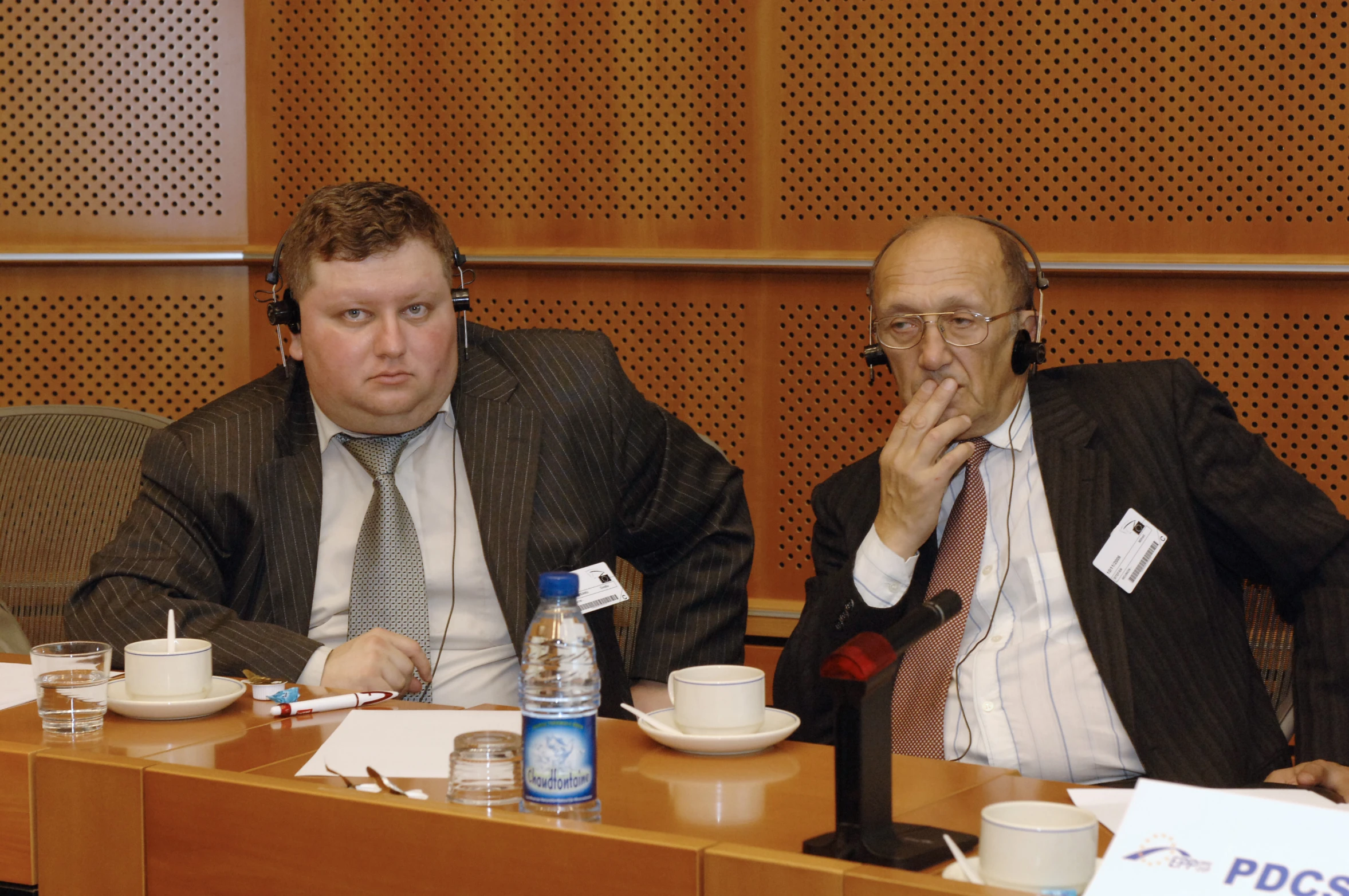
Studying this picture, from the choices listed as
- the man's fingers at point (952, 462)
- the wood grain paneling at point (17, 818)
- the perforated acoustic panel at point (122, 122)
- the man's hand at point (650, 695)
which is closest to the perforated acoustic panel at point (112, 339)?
the perforated acoustic panel at point (122, 122)

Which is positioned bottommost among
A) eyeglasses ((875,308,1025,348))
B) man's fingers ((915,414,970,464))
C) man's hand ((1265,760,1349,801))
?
man's hand ((1265,760,1349,801))

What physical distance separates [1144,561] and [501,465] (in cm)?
107

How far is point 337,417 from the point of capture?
2.43 m

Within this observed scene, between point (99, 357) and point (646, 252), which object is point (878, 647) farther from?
point (99, 357)

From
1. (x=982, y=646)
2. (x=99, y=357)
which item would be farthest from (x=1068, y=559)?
(x=99, y=357)

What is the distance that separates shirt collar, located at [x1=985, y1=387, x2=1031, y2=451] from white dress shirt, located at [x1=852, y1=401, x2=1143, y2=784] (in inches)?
1.6

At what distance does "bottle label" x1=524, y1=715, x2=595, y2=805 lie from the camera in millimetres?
1229

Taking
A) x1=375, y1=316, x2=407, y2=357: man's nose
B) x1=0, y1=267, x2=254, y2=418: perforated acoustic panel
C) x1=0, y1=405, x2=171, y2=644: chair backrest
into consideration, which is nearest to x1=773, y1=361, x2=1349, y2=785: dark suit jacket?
x1=375, y1=316, x2=407, y2=357: man's nose

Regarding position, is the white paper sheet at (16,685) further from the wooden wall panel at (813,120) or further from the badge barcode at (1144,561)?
the wooden wall panel at (813,120)

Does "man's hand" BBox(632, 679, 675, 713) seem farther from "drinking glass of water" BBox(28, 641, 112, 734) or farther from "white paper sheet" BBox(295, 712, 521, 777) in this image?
"drinking glass of water" BBox(28, 641, 112, 734)

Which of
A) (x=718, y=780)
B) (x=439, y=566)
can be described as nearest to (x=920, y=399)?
(x=439, y=566)

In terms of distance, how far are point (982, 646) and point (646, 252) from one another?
70.8 inches

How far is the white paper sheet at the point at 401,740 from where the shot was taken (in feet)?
4.73

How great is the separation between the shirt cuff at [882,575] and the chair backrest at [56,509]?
150 cm
